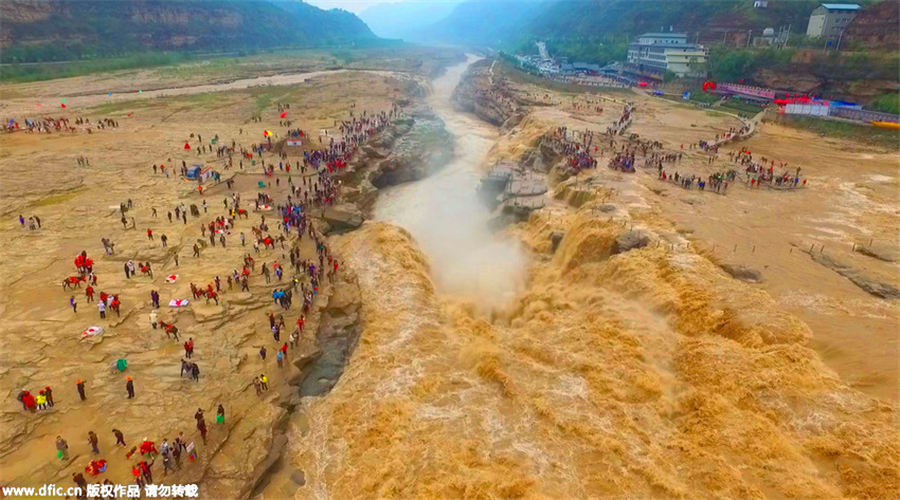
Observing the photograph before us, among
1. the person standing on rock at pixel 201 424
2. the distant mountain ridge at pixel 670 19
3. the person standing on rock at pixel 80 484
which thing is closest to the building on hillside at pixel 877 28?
the distant mountain ridge at pixel 670 19

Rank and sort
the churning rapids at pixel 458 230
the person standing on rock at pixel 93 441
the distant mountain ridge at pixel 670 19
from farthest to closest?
the distant mountain ridge at pixel 670 19, the churning rapids at pixel 458 230, the person standing on rock at pixel 93 441

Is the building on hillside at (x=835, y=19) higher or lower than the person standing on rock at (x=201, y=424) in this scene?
higher

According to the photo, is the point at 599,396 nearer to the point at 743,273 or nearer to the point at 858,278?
the point at 743,273

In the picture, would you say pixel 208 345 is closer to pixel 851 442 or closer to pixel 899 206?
pixel 851 442

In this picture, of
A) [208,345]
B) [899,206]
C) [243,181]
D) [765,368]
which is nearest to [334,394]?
[208,345]

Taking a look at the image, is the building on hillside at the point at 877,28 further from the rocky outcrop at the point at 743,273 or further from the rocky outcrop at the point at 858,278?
the rocky outcrop at the point at 743,273

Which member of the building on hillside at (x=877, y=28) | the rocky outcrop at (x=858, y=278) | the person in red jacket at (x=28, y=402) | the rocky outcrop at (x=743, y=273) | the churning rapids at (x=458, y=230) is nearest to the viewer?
the person in red jacket at (x=28, y=402)

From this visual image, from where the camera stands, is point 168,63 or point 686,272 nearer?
point 686,272

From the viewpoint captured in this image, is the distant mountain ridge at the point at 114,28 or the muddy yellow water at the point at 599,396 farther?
the distant mountain ridge at the point at 114,28
